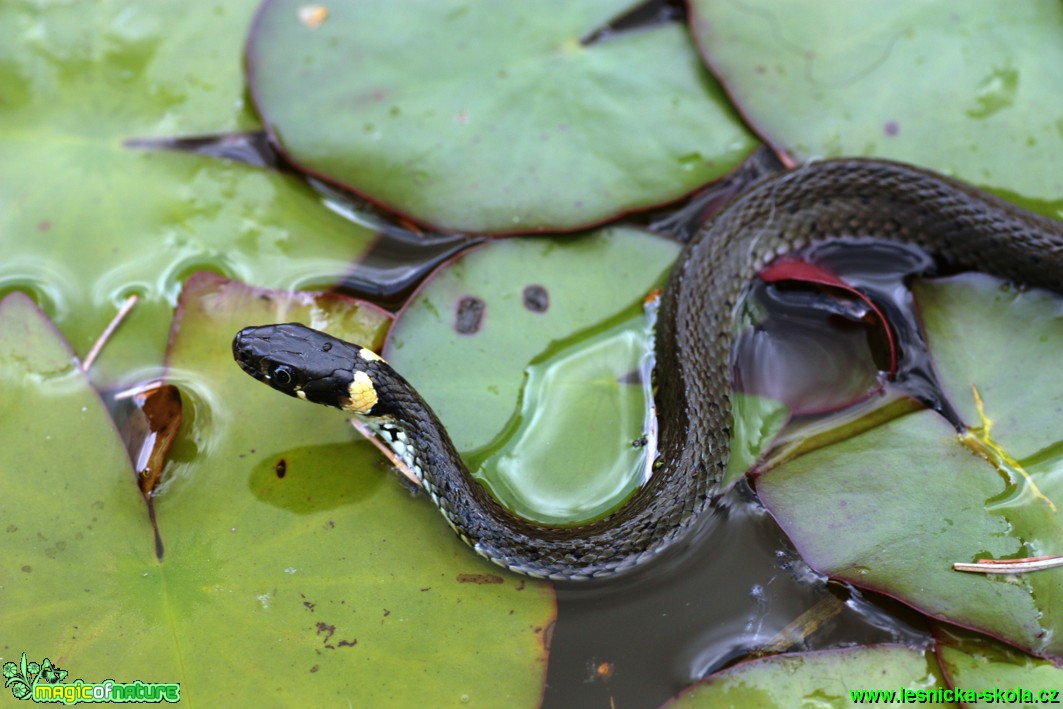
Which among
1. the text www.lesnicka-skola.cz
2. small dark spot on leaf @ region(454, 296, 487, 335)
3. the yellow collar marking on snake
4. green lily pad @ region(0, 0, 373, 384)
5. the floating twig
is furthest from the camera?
green lily pad @ region(0, 0, 373, 384)

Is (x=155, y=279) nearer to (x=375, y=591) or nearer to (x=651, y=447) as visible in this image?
(x=375, y=591)

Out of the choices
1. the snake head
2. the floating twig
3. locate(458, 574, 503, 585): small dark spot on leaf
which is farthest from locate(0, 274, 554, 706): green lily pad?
the floating twig

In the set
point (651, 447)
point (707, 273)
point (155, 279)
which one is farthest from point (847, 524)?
point (155, 279)

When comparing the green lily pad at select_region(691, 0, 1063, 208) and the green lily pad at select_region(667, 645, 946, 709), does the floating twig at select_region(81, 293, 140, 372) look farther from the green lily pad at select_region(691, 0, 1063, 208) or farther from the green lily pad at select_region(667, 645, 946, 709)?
the green lily pad at select_region(691, 0, 1063, 208)

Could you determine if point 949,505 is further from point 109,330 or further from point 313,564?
point 109,330

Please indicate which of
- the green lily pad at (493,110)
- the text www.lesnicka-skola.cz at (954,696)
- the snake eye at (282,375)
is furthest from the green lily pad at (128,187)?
the text www.lesnicka-skola.cz at (954,696)

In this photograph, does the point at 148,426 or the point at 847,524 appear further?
the point at 148,426
